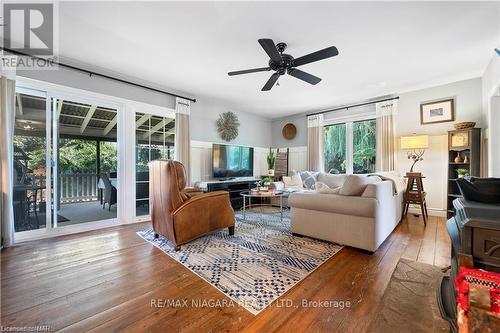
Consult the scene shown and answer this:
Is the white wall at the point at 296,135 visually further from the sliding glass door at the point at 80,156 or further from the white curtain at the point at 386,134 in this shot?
the sliding glass door at the point at 80,156

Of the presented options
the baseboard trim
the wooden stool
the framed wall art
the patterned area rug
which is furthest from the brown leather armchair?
the framed wall art

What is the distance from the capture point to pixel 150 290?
1.72 meters

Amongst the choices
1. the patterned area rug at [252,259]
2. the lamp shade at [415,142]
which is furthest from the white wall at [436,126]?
the patterned area rug at [252,259]

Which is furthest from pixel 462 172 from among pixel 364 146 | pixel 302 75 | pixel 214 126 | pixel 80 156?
pixel 80 156

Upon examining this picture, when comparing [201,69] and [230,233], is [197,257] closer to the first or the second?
[230,233]

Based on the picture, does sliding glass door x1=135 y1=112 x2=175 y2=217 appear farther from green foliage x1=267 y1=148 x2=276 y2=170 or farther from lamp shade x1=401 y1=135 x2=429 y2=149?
lamp shade x1=401 y1=135 x2=429 y2=149

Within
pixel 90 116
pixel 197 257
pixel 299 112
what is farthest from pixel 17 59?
pixel 299 112

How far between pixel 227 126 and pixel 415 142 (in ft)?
13.0

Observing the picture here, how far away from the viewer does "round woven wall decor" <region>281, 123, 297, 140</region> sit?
6.24 metres

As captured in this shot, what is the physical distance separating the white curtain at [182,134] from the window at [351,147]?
136 inches

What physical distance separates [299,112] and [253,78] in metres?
2.68

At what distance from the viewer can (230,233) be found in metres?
3.03

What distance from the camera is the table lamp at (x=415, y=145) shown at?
12.5 feet

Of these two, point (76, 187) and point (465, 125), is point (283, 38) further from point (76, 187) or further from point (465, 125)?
point (76, 187)
